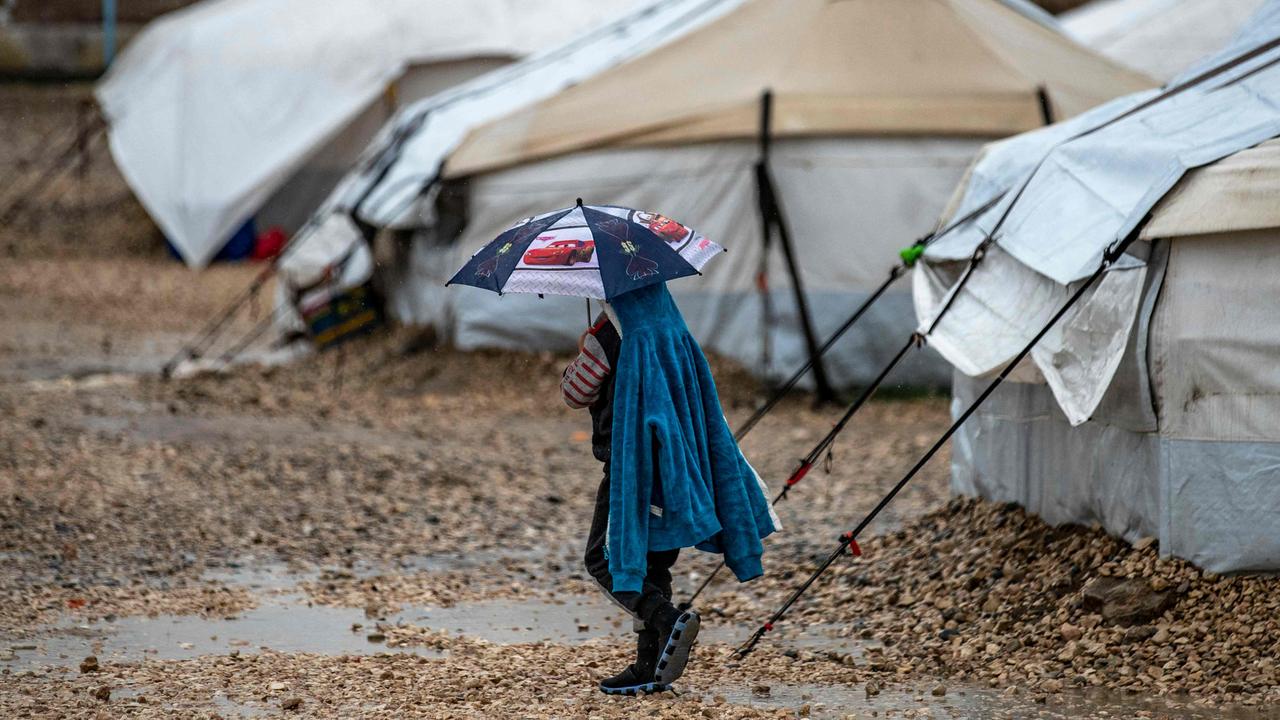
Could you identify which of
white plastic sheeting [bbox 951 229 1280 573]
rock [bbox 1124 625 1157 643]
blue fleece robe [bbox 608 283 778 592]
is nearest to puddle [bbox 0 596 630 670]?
blue fleece robe [bbox 608 283 778 592]

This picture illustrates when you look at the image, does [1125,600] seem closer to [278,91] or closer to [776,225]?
[776,225]

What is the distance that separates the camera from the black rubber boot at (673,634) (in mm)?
4625

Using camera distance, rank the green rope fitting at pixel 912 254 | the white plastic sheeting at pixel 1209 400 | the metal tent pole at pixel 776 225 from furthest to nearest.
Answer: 1. the metal tent pole at pixel 776 225
2. the green rope fitting at pixel 912 254
3. the white plastic sheeting at pixel 1209 400

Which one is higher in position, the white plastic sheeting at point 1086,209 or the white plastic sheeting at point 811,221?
the white plastic sheeting at point 1086,209

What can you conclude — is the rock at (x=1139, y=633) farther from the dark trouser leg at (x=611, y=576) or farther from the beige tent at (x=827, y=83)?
the beige tent at (x=827, y=83)

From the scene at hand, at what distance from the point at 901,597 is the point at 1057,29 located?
8765 mm

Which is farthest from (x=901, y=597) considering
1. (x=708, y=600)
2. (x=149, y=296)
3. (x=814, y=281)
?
A: (x=149, y=296)

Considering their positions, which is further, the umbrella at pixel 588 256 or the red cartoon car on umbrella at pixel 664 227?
the red cartoon car on umbrella at pixel 664 227

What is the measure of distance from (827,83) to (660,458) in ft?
25.3

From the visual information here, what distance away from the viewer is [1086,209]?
5758mm

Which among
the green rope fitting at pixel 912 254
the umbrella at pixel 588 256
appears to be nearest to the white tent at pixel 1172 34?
the green rope fitting at pixel 912 254

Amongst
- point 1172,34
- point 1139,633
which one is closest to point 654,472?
point 1139,633

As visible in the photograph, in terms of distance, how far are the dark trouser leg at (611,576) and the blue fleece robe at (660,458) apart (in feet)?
0.29

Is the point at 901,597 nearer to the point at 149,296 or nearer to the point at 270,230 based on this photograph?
the point at 149,296
